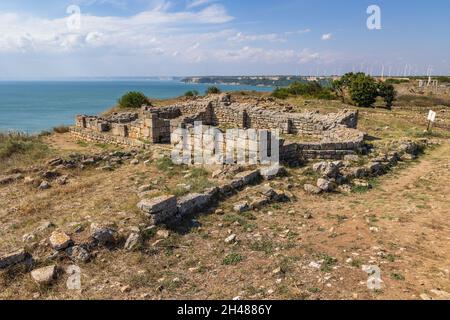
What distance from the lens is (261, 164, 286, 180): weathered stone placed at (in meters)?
10.5

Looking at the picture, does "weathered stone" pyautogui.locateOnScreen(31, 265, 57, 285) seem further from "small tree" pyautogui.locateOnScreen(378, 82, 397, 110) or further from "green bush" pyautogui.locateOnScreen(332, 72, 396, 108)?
"small tree" pyautogui.locateOnScreen(378, 82, 397, 110)

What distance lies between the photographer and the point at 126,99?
30875 mm

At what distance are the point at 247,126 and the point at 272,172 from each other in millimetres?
10077

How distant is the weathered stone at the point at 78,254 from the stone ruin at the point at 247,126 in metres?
7.60

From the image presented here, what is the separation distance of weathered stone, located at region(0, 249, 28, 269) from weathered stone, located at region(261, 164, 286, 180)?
6.52 meters

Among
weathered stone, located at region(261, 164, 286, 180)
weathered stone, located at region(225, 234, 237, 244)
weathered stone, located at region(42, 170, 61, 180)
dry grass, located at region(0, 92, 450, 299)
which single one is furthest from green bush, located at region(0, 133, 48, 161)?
weathered stone, located at region(225, 234, 237, 244)

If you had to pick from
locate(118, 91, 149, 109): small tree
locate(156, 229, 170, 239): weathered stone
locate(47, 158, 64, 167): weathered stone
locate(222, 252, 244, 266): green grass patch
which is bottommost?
locate(222, 252, 244, 266): green grass patch

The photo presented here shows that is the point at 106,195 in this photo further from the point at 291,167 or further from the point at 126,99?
the point at 126,99

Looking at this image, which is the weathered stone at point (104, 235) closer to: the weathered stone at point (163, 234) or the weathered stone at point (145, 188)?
the weathered stone at point (163, 234)

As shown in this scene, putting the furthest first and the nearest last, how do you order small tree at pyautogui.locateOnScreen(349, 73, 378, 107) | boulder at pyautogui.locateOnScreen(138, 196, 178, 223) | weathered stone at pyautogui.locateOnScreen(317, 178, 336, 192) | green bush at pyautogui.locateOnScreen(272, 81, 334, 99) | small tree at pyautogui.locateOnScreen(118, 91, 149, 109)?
green bush at pyautogui.locateOnScreen(272, 81, 334, 99)
small tree at pyautogui.locateOnScreen(349, 73, 378, 107)
small tree at pyautogui.locateOnScreen(118, 91, 149, 109)
weathered stone at pyautogui.locateOnScreen(317, 178, 336, 192)
boulder at pyautogui.locateOnScreen(138, 196, 178, 223)

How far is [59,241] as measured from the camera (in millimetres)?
6281

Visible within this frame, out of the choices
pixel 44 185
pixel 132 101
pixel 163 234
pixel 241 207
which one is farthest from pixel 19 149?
pixel 132 101

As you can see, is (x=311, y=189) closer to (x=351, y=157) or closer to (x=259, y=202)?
(x=259, y=202)

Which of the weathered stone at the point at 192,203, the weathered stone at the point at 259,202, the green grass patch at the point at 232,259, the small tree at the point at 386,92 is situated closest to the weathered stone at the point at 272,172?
the weathered stone at the point at 259,202
